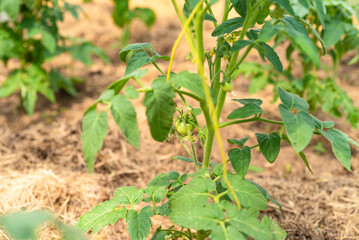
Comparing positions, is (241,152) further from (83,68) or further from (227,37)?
(83,68)

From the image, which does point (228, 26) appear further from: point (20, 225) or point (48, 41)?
point (48, 41)

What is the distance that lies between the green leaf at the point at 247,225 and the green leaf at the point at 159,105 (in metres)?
0.30

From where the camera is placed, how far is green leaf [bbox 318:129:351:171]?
1.06 meters

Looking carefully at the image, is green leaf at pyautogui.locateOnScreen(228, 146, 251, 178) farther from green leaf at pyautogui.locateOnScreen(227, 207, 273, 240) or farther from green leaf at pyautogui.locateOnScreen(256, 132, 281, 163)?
green leaf at pyautogui.locateOnScreen(227, 207, 273, 240)

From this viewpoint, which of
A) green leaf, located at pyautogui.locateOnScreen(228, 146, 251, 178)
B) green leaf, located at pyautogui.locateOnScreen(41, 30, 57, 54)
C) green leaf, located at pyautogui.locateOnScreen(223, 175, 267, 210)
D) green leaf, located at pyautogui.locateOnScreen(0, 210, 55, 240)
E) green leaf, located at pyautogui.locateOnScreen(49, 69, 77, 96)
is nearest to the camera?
green leaf, located at pyautogui.locateOnScreen(0, 210, 55, 240)

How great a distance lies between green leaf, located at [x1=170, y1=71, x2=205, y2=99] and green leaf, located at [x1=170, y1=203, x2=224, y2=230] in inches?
11.9

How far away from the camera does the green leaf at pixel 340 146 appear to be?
106cm

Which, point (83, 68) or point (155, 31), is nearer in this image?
point (83, 68)

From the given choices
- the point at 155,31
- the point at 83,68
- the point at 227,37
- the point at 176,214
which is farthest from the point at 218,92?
the point at 155,31

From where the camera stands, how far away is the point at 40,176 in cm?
197

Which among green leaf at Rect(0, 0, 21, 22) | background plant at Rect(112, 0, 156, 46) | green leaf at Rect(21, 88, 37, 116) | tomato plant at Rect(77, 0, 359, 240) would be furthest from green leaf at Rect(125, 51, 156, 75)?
background plant at Rect(112, 0, 156, 46)

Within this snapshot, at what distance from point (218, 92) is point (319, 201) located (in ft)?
3.48

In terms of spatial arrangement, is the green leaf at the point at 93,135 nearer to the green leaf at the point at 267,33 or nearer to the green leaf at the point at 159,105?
the green leaf at the point at 159,105

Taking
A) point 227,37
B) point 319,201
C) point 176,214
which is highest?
point 227,37
